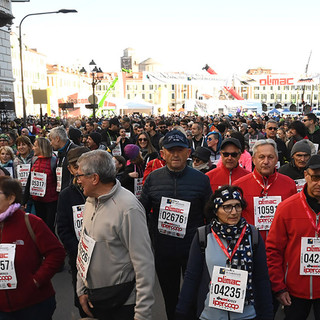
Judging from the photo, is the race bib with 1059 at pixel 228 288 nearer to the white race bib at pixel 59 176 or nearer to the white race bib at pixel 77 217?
the white race bib at pixel 77 217

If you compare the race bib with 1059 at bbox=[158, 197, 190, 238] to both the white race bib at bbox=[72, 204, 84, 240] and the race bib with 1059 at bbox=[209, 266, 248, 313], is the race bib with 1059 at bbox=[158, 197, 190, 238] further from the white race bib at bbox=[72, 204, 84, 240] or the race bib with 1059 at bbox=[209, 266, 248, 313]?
the race bib with 1059 at bbox=[209, 266, 248, 313]

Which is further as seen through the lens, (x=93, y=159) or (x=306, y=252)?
(x=306, y=252)

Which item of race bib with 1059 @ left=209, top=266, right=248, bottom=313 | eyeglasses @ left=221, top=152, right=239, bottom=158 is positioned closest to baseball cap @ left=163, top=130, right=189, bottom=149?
eyeglasses @ left=221, top=152, right=239, bottom=158

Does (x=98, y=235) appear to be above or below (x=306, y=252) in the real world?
above

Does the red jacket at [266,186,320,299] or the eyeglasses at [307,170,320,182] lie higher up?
the eyeglasses at [307,170,320,182]

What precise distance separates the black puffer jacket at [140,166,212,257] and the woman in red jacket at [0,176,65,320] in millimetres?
1038

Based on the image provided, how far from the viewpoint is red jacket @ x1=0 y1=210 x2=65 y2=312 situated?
2975mm

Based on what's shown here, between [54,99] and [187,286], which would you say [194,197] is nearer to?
[187,286]

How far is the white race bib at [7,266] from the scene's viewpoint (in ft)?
9.66

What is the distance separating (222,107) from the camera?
1198 inches

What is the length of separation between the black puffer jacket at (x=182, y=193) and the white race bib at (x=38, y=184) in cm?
246

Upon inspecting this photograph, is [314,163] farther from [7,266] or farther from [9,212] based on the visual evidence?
[7,266]

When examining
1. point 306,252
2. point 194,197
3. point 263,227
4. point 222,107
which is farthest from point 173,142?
point 222,107

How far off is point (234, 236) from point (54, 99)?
8292 centimetres
